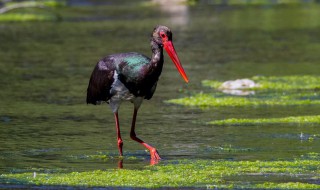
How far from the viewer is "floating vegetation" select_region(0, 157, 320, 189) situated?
12914mm

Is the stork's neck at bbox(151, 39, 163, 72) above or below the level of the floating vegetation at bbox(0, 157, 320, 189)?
above

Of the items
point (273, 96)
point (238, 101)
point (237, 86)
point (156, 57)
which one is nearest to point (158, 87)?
point (237, 86)

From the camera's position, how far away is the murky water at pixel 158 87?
629 inches

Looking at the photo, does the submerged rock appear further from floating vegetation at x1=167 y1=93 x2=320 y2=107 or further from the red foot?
the red foot

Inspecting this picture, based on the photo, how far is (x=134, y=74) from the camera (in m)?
15.2

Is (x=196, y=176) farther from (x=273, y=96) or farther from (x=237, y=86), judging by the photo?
(x=237, y=86)

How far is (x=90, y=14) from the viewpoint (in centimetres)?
5753

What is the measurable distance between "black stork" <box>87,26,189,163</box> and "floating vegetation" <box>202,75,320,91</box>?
8963mm

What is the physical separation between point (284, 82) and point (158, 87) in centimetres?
314

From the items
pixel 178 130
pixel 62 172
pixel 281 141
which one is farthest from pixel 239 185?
pixel 178 130

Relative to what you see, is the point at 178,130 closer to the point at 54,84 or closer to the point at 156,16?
the point at 54,84

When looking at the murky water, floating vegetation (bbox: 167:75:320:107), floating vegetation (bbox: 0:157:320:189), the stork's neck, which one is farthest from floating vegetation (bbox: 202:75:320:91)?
floating vegetation (bbox: 0:157:320:189)

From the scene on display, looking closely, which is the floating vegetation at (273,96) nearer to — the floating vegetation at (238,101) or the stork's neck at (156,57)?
the floating vegetation at (238,101)

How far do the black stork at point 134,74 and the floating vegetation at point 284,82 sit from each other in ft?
29.4
